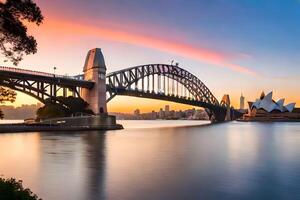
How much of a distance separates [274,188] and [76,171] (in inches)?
410

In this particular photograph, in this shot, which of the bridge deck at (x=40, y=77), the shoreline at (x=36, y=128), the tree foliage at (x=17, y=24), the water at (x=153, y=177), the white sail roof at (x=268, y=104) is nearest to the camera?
the tree foliage at (x=17, y=24)

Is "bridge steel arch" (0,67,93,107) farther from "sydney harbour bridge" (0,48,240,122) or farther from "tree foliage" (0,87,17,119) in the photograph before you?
"tree foliage" (0,87,17,119)

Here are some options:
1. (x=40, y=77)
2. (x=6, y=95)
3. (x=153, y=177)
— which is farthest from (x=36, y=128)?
(x=6, y=95)

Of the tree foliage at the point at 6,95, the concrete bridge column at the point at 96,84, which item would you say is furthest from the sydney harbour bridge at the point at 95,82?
the tree foliage at the point at 6,95

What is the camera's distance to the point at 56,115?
73375 millimetres

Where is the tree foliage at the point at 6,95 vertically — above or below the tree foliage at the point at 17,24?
A: below

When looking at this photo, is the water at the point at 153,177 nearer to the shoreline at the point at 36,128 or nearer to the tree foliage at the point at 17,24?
the tree foliage at the point at 17,24

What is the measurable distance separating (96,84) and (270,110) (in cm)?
12276

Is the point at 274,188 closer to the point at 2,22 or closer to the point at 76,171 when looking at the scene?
the point at 76,171

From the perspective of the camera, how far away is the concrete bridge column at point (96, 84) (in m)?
83.7

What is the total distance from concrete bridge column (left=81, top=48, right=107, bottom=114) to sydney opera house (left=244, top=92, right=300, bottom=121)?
117013 millimetres

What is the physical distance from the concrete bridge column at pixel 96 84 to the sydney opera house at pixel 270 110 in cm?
11701

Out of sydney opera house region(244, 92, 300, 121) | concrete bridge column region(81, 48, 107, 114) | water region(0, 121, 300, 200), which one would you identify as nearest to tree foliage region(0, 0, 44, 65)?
water region(0, 121, 300, 200)

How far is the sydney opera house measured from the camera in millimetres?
185500
